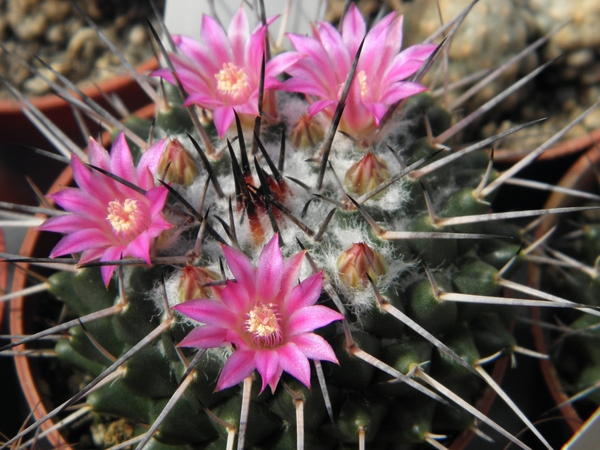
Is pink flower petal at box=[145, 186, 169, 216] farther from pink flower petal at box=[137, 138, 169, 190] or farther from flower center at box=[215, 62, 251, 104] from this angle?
flower center at box=[215, 62, 251, 104]

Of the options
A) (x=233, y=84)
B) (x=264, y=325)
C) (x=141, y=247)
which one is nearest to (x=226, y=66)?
(x=233, y=84)

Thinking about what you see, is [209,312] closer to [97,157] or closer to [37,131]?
[97,157]

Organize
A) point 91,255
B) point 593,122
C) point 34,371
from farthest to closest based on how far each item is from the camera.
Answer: point 593,122, point 34,371, point 91,255

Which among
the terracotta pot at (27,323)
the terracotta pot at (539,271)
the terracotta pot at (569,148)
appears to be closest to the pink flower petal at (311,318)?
the terracotta pot at (27,323)

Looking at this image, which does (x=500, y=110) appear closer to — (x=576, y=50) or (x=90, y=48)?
(x=576, y=50)

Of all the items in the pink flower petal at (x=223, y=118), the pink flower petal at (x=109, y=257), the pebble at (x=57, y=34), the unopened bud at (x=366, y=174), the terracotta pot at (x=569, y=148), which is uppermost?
the pebble at (x=57, y=34)

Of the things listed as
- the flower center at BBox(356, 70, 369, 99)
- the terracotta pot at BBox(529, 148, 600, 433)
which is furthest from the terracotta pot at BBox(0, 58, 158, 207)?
the terracotta pot at BBox(529, 148, 600, 433)

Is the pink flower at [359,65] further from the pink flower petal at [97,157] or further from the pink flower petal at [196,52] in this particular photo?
the pink flower petal at [97,157]
